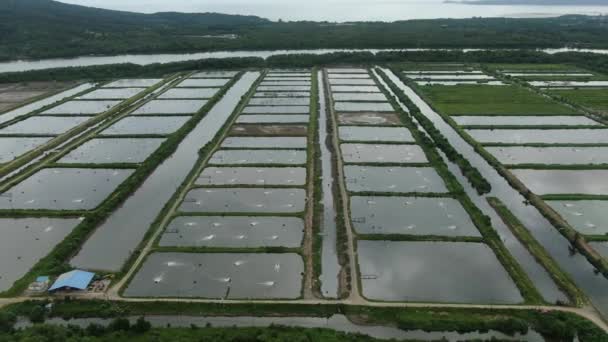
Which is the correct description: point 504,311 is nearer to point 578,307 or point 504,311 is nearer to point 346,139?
point 578,307

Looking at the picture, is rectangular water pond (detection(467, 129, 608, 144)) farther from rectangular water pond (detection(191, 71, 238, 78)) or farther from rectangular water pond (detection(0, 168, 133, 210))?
rectangular water pond (detection(191, 71, 238, 78))

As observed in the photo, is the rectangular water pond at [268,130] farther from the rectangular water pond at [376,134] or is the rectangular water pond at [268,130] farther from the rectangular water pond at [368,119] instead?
the rectangular water pond at [368,119]

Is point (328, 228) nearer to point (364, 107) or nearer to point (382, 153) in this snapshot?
point (382, 153)

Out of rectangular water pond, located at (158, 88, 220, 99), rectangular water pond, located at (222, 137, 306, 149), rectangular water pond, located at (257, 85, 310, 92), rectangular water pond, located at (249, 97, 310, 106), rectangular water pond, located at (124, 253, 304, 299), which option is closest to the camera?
rectangular water pond, located at (124, 253, 304, 299)

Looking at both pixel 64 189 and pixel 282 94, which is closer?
A: pixel 64 189

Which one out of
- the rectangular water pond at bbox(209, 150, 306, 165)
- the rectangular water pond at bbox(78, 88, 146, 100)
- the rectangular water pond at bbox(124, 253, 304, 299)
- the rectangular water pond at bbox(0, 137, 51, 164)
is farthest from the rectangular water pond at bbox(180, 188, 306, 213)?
the rectangular water pond at bbox(78, 88, 146, 100)

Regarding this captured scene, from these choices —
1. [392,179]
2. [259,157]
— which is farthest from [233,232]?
[392,179]
